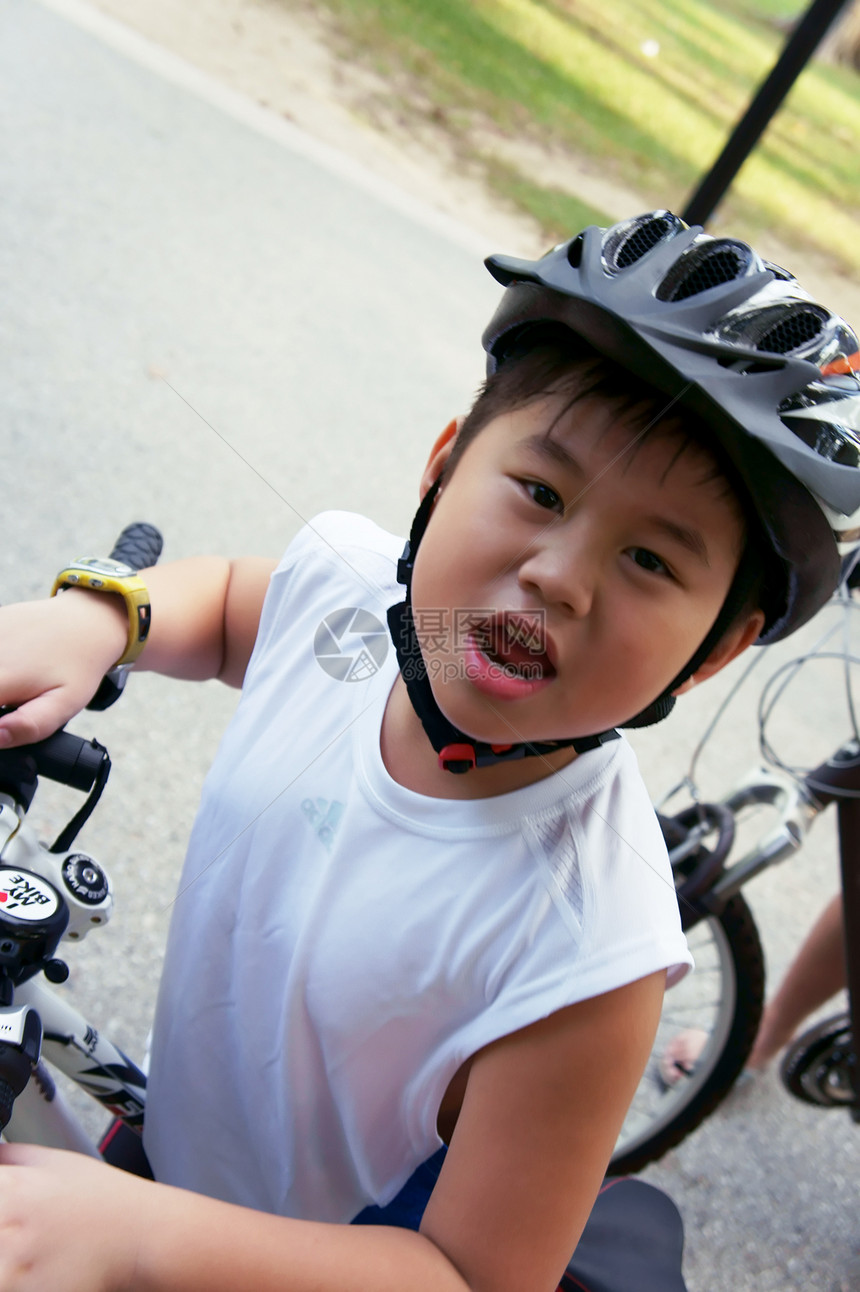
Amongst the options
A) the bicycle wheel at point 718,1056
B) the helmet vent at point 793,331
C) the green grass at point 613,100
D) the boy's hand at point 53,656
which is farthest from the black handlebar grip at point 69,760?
the green grass at point 613,100

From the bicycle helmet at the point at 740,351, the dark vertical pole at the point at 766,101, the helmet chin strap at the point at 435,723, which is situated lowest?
the helmet chin strap at the point at 435,723

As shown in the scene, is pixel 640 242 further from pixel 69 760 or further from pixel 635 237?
pixel 69 760

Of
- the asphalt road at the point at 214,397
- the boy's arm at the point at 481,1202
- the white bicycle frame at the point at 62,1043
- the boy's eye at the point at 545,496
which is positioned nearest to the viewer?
the boy's arm at the point at 481,1202

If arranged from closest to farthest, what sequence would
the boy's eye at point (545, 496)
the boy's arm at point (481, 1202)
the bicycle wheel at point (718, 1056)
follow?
the boy's arm at point (481, 1202)
the boy's eye at point (545, 496)
the bicycle wheel at point (718, 1056)

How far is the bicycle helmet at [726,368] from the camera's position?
3.03 ft

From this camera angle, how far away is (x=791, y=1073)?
2314 mm

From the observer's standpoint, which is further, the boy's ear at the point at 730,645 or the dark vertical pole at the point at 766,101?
the dark vertical pole at the point at 766,101

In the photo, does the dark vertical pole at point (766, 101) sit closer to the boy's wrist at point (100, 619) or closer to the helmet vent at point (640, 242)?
the helmet vent at point (640, 242)

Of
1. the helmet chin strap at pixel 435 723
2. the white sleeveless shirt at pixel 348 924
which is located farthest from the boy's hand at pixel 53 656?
the helmet chin strap at pixel 435 723

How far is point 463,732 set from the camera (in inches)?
38.7

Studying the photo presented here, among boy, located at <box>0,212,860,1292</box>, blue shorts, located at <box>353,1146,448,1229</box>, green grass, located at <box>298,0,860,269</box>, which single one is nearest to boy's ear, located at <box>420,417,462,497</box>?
boy, located at <box>0,212,860,1292</box>

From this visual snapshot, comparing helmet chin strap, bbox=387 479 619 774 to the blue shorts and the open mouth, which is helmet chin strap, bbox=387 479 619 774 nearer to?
the open mouth

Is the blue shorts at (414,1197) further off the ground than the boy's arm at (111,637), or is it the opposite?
the boy's arm at (111,637)

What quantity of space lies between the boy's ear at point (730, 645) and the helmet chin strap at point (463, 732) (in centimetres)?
2
